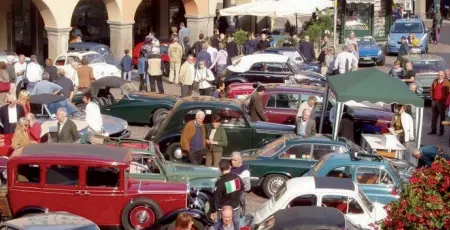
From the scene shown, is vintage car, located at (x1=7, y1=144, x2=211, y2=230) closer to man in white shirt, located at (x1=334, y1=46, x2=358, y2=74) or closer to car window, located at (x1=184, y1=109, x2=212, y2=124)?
car window, located at (x1=184, y1=109, x2=212, y2=124)

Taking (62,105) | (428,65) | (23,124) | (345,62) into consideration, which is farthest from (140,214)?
(428,65)

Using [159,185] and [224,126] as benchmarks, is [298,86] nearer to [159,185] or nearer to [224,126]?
[224,126]

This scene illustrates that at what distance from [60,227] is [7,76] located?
1572 cm

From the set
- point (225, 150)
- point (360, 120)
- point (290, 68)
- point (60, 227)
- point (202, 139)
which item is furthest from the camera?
point (290, 68)

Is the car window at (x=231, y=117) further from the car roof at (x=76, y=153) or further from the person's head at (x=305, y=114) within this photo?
the car roof at (x=76, y=153)

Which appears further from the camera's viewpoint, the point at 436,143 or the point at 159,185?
the point at 436,143

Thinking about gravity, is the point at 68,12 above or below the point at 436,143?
above

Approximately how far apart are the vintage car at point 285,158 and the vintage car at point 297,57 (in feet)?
41.8

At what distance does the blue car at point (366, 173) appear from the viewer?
610 inches

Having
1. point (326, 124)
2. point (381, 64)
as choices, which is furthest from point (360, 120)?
point (381, 64)

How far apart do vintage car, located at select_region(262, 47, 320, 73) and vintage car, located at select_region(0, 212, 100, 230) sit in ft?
59.5

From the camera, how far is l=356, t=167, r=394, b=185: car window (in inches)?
614

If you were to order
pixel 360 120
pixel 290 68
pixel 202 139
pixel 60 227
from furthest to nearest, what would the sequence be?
pixel 290 68 → pixel 360 120 → pixel 202 139 → pixel 60 227

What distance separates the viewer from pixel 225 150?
762 inches
